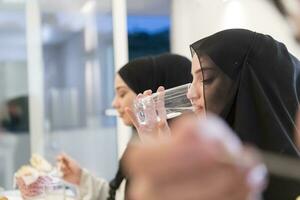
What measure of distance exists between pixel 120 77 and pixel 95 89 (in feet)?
3.81

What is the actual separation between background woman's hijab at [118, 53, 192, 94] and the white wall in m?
0.40

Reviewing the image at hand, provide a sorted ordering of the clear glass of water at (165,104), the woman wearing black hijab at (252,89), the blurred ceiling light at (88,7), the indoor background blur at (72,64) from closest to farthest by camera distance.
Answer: the woman wearing black hijab at (252,89) < the clear glass of water at (165,104) < the indoor background blur at (72,64) < the blurred ceiling light at (88,7)

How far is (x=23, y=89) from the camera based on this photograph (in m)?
2.78

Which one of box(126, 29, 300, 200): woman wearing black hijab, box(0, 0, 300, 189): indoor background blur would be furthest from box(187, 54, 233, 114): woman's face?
box(0, 0, 300, 189): indoor background blur

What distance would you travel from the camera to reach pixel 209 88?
3.61 ft

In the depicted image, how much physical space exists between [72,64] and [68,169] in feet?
4.29

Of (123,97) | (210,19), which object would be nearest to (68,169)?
(123,97)

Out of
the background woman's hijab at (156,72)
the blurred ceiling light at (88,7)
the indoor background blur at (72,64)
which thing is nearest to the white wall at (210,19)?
the indoor background blur at (72,64)

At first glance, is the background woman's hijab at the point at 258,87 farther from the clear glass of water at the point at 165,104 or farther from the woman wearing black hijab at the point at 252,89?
the clear glass of water at the point at 165,104

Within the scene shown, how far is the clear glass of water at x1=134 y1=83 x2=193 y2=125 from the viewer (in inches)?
48.7

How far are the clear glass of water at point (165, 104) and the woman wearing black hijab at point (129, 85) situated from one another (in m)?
0.37

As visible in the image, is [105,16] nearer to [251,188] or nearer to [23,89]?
[23,89]

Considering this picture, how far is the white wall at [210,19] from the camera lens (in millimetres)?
2014

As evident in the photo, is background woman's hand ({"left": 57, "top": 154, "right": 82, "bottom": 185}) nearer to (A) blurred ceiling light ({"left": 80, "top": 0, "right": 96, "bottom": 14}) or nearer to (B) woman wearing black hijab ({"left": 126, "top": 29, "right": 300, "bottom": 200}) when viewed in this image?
(B) woman wearing black hijab ({"left": 126, "top": 29, "right": 300, "bottom": 200})
